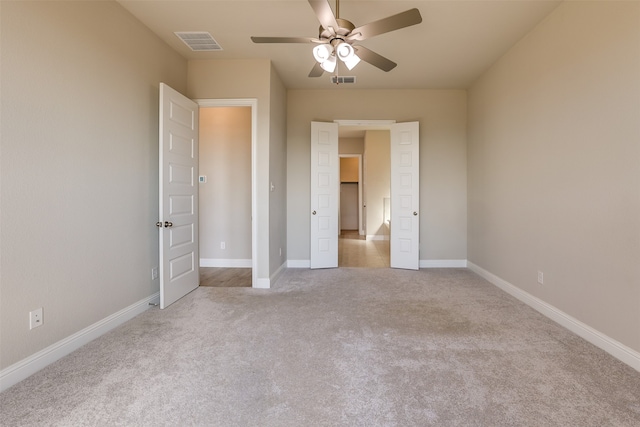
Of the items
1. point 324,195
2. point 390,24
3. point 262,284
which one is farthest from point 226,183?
point 390,24

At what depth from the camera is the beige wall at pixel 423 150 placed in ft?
15.4

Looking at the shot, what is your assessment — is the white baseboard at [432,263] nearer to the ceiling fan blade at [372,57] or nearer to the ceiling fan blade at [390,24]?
the ceiling fan blade at [372,57]

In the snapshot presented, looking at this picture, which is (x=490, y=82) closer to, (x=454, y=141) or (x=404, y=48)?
(x=454, y=141)

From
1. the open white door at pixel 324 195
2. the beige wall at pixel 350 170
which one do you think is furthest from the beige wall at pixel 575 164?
the beige wall at pixel 350 170

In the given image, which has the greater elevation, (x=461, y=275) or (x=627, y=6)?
(x=627, y=6)

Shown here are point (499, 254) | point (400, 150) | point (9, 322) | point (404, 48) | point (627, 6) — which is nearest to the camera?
point (9, 322)

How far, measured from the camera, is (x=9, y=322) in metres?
1.74

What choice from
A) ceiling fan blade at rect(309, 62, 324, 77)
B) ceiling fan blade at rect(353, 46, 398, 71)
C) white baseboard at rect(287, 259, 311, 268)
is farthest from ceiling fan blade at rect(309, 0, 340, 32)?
white baseboard at rect(287, 259, 311, 268)

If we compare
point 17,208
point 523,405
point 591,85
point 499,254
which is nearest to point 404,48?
point 591,85

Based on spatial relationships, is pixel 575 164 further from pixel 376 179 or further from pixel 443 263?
pixel 376 179

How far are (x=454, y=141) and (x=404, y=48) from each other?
76.7 inches

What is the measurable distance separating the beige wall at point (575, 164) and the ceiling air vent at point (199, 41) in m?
3.42

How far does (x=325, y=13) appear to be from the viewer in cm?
195

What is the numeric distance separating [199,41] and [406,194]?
11.5 feet
